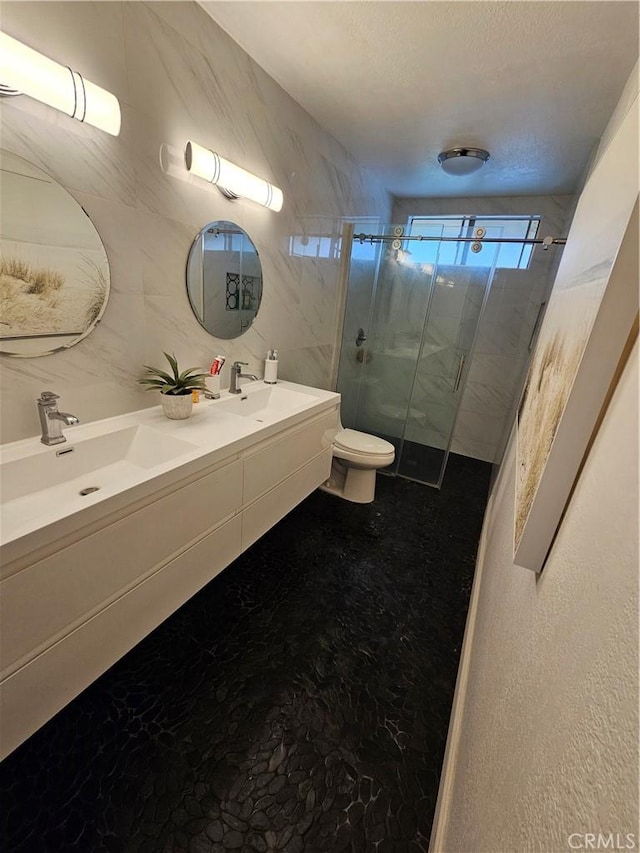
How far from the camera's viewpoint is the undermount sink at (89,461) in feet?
3.59

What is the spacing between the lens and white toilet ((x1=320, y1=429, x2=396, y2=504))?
2486 mm

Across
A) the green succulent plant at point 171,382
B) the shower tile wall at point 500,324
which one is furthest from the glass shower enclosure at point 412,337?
the green succulent plant at point 171,382

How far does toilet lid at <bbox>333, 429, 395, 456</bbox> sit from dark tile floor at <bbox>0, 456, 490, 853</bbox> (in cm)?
82

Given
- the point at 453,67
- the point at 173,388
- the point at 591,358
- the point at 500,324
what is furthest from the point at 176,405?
the point at 500,324

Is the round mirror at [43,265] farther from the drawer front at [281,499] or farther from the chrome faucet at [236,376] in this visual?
the drawer front at [281,499]

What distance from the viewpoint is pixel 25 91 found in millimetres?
963

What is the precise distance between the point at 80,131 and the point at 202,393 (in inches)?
40.5

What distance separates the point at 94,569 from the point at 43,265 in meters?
0.95

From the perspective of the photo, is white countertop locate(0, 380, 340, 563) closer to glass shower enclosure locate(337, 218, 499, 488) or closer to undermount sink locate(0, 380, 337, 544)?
undermount sink locate(0, 380, 337, 544)

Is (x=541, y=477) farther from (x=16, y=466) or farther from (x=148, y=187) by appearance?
(x=148, y=187)

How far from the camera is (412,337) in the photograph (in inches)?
121

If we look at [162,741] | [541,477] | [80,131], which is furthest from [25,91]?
[162,741]

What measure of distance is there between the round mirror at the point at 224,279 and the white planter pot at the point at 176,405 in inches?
17.8

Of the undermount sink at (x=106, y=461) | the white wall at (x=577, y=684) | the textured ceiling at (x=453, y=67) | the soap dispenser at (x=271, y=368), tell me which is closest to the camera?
the white wall at (x=577, y=684)
